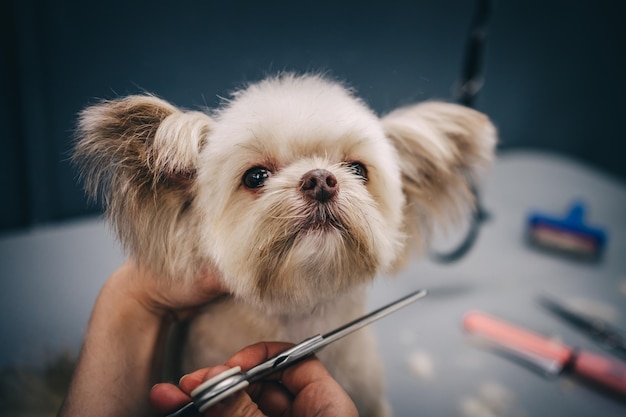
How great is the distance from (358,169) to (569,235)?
0.76 meters

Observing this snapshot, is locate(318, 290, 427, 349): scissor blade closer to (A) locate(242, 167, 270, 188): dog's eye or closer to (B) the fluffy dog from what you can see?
(B) the fluffy dog

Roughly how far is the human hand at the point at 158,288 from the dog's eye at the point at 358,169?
19 cm

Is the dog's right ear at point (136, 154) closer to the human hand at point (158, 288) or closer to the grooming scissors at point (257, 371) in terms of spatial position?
the human hand at point (158, 288)

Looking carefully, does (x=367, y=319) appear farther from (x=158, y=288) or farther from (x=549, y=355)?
(x=549, y=355)

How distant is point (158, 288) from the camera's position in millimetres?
496

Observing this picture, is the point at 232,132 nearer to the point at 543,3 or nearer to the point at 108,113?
the point at 108,113

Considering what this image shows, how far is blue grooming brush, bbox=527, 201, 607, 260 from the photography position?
39.9 inches

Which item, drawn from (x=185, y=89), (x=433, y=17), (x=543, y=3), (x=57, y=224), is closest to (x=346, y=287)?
(x=185, y=89)

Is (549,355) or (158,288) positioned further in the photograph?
(549,355)

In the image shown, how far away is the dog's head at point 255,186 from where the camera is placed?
43cm

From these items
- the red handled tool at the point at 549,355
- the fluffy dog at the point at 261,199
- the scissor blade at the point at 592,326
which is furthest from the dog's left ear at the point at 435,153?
the scissor blade at the point at 592,326

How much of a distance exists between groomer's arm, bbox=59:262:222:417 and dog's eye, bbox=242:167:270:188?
0.38 ft

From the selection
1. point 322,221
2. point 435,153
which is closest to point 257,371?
point 322,221

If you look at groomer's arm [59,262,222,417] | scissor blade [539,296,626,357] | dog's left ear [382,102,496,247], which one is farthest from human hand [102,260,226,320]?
scissor blade [539,296,626,357]
